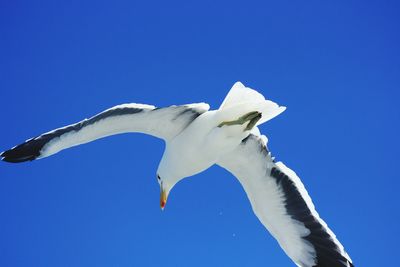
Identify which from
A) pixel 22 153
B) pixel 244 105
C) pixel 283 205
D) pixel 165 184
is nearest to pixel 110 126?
pixel 22 153

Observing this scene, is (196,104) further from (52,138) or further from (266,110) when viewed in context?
(52,138)

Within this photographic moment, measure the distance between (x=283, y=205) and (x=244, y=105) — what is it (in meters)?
1.46

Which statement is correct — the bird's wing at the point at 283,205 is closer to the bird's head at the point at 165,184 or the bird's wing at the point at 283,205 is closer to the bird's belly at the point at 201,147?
the bird's belly at the point at 201,147

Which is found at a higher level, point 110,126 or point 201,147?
point 110,126

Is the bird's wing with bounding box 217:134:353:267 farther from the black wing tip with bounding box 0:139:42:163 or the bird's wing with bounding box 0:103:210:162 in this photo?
the black wing tip with bounding box 0:139:42:163

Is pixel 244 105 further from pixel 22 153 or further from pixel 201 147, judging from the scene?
pixel 22 153

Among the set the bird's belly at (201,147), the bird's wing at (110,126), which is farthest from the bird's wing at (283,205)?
the bird's wing at (110,126)

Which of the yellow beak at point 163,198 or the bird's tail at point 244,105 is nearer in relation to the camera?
the bird's tail at point 244,105

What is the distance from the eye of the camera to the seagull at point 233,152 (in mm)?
5328

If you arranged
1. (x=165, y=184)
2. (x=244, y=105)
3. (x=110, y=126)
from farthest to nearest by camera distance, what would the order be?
(x=165, y=184) → (x=110, y=126) → (x=244, y=105)

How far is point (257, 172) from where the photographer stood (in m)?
6.03

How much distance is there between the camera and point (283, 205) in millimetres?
5953

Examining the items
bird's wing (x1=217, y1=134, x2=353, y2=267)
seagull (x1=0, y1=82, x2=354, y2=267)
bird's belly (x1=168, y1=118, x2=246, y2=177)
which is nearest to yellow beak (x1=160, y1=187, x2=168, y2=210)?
seagull (x1=0, y1=82, x2=354, y2=267)

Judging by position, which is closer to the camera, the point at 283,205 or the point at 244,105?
the point at 244,105
